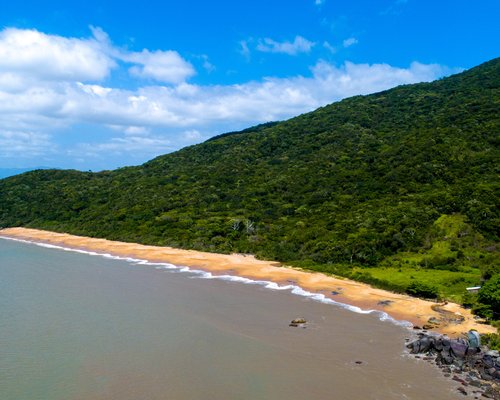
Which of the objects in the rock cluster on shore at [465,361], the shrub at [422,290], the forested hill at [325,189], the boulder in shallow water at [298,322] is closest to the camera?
the rock cluster on shore at [465,361]

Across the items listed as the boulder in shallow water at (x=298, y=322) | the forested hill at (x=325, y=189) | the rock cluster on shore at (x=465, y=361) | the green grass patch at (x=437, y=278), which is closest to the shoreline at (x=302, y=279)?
the green grass patch at (x=437, y=278)

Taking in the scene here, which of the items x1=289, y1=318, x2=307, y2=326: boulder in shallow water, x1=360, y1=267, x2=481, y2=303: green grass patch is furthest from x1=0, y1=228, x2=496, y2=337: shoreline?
x1=289, y1=318, x2=307, y2=326: boulder in shallow water

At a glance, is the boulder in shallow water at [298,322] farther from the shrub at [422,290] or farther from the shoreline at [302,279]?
the shrub at [422,290]

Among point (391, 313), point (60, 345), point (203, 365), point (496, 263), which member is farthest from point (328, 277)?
point (60, 345)

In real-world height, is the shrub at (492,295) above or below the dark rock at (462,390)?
above

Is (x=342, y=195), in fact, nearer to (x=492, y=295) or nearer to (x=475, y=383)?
(x=492, y=295)

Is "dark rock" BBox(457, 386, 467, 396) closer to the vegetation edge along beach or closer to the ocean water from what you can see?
the ocean water

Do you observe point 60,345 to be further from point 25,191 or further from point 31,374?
point 25,191
